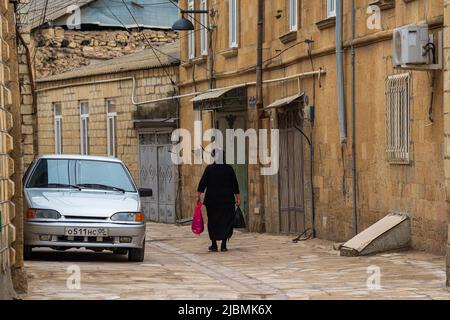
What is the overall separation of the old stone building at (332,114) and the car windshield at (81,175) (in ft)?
12.7

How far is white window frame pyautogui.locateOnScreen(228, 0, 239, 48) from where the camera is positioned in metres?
28.2

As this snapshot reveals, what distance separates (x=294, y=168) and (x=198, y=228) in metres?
3.96

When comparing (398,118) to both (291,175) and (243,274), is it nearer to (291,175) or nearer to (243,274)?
(243,274)

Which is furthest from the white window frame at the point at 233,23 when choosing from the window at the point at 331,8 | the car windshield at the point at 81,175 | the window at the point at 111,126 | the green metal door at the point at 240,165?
the car windshield at the point at 81,175

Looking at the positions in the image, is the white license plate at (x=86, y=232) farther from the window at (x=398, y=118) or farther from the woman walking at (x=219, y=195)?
the window at (x=398, y=118)

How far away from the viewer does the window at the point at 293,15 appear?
79.6 ft

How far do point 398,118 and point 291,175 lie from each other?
5.88 m

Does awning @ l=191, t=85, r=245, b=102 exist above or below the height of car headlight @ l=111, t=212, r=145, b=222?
above

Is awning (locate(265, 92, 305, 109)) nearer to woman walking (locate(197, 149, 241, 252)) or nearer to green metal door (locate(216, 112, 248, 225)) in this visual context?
woman walking (locate(197, 149, 241, 252))

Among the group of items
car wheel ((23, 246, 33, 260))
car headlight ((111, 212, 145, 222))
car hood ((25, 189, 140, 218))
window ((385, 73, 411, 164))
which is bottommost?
car wheel ((23, 246, 33, 260))

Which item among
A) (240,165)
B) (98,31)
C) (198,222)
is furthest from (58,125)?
(198,222)

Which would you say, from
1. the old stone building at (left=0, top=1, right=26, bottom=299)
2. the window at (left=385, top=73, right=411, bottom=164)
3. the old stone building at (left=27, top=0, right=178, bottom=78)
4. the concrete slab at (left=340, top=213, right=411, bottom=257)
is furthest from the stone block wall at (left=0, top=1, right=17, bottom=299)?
the old stone building at (left=27, top=0, right=178, bottom=78)

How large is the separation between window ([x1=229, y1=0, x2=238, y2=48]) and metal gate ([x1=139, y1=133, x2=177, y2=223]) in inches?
220
